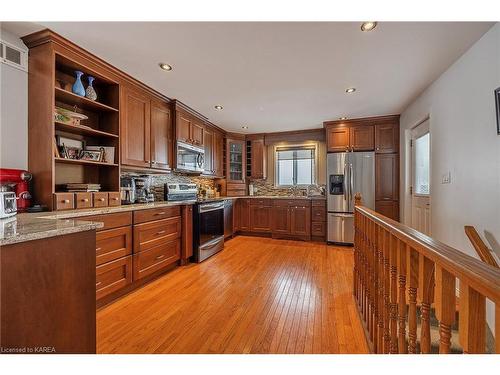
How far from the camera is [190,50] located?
200 centimetres

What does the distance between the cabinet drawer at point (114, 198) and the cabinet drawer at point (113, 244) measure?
0.40 meters

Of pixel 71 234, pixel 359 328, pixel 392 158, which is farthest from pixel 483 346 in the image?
pixel 392 158

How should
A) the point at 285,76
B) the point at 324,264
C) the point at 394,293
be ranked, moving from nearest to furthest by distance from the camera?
the point at 394,293 → the point at 285,76 → the point at 324,264

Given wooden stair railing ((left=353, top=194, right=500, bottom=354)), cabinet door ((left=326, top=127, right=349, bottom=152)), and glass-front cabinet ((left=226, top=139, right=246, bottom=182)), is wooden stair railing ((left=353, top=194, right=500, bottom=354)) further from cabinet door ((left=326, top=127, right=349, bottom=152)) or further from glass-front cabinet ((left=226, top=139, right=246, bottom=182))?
glass-front cabinet ((left=226, top=139, right=246, bottom=182))

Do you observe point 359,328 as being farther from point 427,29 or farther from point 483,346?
point 427,29

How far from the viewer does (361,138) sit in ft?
13.5

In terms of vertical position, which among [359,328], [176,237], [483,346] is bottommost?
[359,328]

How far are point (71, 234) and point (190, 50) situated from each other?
5.63ft

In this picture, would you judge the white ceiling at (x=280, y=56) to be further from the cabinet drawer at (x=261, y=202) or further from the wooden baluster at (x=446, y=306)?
the cabinet drawer at (x=261, y=202)

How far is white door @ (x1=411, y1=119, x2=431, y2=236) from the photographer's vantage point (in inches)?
120

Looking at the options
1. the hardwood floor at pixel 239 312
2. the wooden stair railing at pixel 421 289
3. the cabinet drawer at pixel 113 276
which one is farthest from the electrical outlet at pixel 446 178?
the cabinet drawer at pixel 113 276

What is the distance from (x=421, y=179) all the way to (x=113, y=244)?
396 centimetres

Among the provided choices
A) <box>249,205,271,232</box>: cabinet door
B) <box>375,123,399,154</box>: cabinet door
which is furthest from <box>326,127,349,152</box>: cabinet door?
<box>249,205,271,232</box>: cabinet door
